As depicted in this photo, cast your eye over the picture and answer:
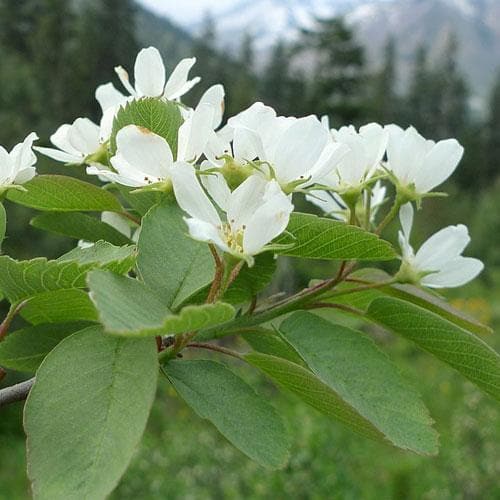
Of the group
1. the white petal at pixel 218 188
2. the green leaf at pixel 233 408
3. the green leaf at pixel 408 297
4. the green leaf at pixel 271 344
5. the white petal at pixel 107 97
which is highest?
the white petal at pixel 218 188

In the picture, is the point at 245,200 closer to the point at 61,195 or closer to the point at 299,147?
the point at 299,147

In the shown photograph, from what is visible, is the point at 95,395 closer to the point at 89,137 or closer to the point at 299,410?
the point at 89,137

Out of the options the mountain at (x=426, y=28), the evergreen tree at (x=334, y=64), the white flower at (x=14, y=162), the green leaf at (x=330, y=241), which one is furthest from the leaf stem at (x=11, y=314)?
the mountain at (x=426, y=28)

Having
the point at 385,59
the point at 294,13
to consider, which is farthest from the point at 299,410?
the point at 294,13

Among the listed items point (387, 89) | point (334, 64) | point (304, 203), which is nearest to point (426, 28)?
point (387, 89)

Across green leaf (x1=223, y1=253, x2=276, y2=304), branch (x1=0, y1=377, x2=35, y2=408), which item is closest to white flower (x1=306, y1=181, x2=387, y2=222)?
green leaf (x1=223, y1=253, x2=276, y2=304)

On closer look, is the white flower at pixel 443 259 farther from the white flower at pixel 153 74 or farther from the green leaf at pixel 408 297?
the white flower at pixel 153 74
